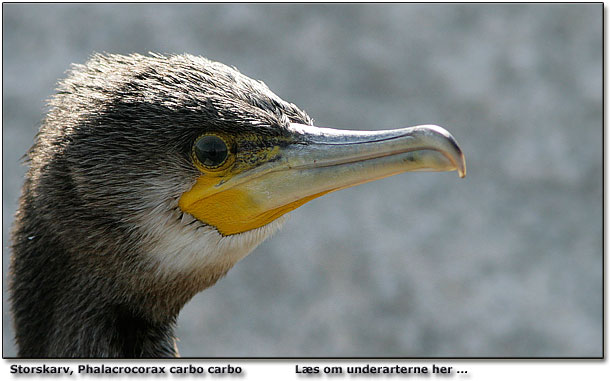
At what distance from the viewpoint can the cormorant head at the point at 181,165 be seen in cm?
236

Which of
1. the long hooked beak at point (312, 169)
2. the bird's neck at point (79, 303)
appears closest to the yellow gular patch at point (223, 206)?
the long hooked beak at point (312, 169)

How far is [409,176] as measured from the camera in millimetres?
5672

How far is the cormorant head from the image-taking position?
7.73ft

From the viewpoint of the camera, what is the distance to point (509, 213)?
18.3 feet

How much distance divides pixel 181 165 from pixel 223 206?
0.19 m

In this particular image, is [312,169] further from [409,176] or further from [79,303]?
[409,176]

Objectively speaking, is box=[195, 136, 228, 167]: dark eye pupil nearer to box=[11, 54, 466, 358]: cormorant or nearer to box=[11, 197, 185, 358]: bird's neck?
box=[11, 54, 466, 358]: cormorant

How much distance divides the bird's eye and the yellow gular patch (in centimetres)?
6

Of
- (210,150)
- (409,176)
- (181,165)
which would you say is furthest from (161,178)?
(409,176)

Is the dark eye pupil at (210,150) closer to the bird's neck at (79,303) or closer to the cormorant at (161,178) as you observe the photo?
the cormorant at (161,178)

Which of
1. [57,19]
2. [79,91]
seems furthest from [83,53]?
[79,91]

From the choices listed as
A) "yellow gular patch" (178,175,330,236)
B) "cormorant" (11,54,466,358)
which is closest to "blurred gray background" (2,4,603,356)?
"cormorant" (11,54,466,358)

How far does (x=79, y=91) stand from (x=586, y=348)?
400cm

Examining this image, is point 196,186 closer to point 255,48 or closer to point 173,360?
point 173,360
